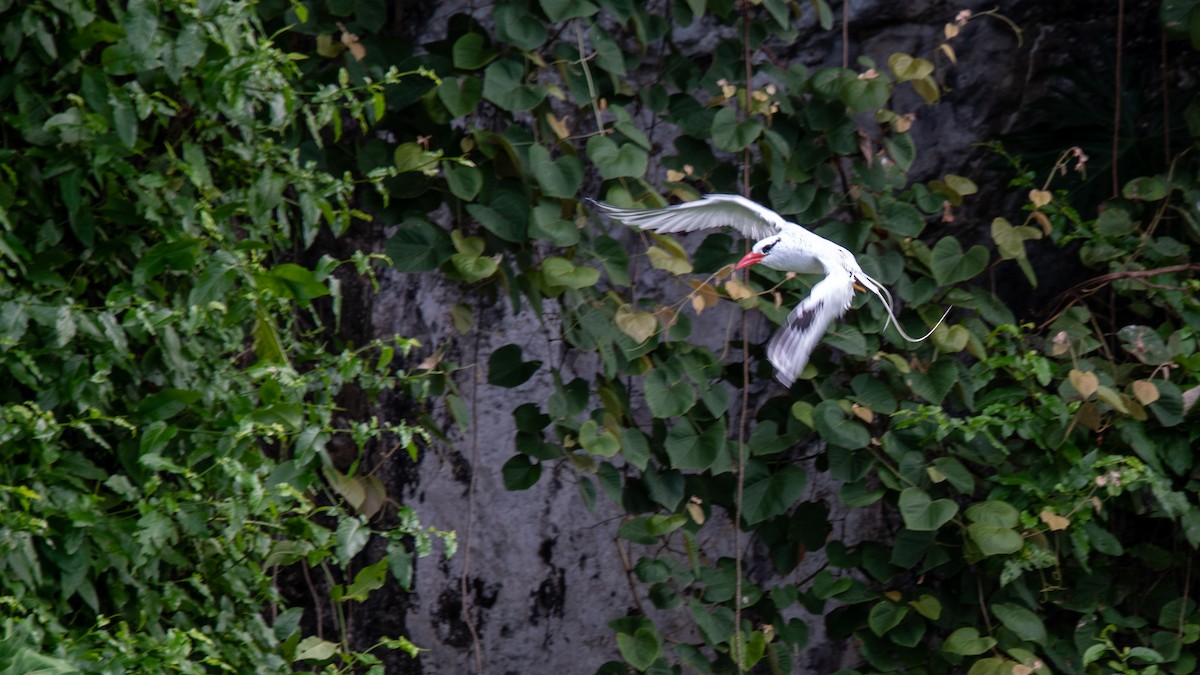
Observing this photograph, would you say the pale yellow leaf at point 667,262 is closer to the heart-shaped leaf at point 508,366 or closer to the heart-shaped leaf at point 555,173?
the heart-shaped leaf at point 555,173

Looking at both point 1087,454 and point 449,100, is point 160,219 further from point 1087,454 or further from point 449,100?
point 1087,454

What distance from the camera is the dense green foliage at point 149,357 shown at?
1902 millimetres

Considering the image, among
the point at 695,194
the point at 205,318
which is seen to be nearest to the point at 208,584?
the point at 205,318

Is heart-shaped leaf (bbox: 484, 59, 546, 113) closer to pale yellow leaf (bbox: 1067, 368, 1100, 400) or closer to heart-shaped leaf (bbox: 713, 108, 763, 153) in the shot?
heart-shaped leaf (bbox: 713, 108, 763, 153)

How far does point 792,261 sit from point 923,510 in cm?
68

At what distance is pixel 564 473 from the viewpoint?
3174mm

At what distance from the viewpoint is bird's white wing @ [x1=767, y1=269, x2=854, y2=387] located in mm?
1818

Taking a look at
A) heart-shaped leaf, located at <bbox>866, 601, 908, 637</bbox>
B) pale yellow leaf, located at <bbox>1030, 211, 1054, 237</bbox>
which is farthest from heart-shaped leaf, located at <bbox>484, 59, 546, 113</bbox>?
heart-shaped leaf, located at <bbox>866, 601, 908, 637</bbox>

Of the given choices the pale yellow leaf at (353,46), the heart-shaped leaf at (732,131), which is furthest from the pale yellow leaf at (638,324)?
the pale yellow leaf at (353,46)

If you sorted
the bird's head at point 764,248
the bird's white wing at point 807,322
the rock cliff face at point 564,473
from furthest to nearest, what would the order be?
1. the rock cliff face at point 564,473
2. the bird's head at point 764,248
3. the bird's white wing at point 807,322

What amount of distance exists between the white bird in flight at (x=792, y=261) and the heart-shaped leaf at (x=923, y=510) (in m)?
0.49

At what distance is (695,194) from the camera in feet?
8.00

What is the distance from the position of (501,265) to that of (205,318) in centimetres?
60

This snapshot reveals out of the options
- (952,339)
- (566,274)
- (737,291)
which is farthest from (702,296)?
(952,339)
